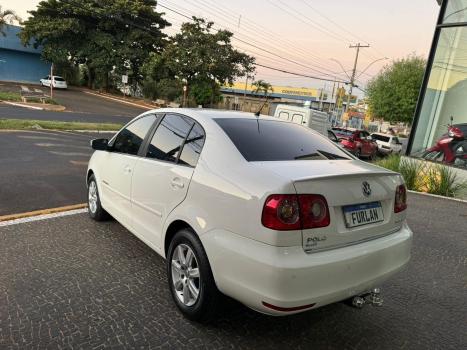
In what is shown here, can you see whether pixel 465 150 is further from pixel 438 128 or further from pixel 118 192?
pixel 118 192

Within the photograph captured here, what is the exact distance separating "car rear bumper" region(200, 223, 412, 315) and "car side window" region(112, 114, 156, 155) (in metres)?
1.69

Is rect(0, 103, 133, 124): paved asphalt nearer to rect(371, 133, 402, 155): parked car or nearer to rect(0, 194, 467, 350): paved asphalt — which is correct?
rect(0, 194, 467, 350): paved asphalt

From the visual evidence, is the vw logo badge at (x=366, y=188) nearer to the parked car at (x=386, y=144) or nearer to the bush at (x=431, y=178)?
the bush at (x=431, y=178)

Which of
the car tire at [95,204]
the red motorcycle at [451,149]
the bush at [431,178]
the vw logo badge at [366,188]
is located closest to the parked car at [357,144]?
the red motorcycle at [451,149]

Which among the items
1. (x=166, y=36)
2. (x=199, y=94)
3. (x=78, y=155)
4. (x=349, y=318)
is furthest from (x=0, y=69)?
(x=349, y=318)

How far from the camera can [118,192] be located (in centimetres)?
436

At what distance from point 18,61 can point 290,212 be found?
52938mm

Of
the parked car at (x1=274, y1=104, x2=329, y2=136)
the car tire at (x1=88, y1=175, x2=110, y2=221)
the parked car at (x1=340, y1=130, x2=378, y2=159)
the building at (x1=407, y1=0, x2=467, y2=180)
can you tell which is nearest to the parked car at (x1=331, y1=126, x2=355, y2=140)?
the parked car at (x1=340, y1=130, x2=378, y2=159)

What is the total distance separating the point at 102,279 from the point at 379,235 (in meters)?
2.43

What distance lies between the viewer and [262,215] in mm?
2523

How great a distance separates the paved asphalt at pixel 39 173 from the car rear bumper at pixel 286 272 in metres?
3.91

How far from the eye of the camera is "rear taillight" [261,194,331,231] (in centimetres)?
250

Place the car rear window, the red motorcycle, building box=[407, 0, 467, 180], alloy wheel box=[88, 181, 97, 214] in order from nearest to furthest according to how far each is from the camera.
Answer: the car rear window
alloy wheel box=[88, 181, 97, 214]
the red motorcycle
building box=[407, 0, 467, 180]

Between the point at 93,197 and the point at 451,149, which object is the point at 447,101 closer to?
the point at 451,149
